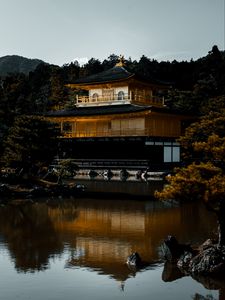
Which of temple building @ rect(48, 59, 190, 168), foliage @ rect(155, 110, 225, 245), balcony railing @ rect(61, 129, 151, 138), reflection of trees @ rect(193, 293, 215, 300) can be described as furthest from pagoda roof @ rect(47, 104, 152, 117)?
reflection of trees @ rect(193, 293, 215, 300)

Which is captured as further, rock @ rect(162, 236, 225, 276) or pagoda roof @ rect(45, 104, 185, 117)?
pagoda roof @ rect(45, 104, 185, 117)

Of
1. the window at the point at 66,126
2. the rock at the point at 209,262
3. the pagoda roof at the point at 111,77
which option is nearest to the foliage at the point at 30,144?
the rock at the point at 209,262

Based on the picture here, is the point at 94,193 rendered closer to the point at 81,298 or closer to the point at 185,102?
the point at 81,298

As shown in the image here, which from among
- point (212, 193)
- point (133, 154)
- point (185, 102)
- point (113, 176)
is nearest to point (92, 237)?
point (212, 193)

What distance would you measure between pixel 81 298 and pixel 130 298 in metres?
1.21

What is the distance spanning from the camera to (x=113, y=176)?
50.4 meters

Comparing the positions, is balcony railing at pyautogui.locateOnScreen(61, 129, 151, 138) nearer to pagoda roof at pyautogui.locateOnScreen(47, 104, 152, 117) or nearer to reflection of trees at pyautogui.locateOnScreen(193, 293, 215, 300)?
pagoda roof at pyautogui.locateOnScreen(47, 104, 152, 117)

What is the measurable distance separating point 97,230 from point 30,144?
13288 mm

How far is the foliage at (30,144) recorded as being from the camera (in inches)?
1281

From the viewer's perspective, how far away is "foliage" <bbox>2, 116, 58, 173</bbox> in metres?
32.5

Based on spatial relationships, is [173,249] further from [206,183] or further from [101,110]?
[101,110]

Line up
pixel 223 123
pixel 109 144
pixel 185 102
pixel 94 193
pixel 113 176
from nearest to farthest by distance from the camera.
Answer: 1. pixel 223 123
2. pixel 94 193
3. pixel 113 176
4. pixel 109 144
5. pixel 185 102

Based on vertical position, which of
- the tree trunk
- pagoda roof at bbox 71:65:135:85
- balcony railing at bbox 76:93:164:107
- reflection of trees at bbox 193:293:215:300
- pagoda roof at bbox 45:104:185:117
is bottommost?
reflection of trees at bbox 193:293:215:300

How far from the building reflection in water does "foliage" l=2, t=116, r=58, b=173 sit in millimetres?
4429
